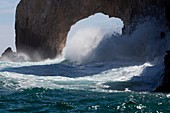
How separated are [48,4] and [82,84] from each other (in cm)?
2516

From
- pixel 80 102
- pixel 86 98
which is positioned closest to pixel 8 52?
pixel 86 98

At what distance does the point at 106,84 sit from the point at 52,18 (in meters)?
25.6

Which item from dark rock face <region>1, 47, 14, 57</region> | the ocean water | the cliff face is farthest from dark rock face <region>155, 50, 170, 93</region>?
dark rock face <region>1, 47, 14, 57</region>

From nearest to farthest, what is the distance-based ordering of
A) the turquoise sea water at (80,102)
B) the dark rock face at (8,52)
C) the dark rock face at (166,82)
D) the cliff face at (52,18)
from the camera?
the turquoise sea water at (80,102), the dark rock face at (166,82), the cliff face at (52,18), the dark rock face at (8,52)

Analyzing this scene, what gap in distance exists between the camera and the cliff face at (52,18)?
4141 cm

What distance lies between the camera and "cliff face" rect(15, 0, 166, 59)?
41406mm

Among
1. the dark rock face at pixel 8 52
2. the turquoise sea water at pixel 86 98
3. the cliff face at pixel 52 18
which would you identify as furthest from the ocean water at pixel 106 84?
the dark rock face at pixel 8 52

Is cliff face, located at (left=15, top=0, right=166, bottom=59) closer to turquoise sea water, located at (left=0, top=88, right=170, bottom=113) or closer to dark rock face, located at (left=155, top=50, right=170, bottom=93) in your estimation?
dark rock face, located at (left=155, top=50, right=170, bottom=93)

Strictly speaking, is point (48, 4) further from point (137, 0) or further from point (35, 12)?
point (137, 0)

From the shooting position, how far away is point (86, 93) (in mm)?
15484

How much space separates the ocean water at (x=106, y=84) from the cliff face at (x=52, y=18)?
5.69 m

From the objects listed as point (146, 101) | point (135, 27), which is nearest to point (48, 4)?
point (135, 27)

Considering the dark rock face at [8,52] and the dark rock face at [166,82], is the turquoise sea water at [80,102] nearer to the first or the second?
the dark rock face at [166,82]

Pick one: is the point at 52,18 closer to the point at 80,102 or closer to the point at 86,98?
the point at 86,98
